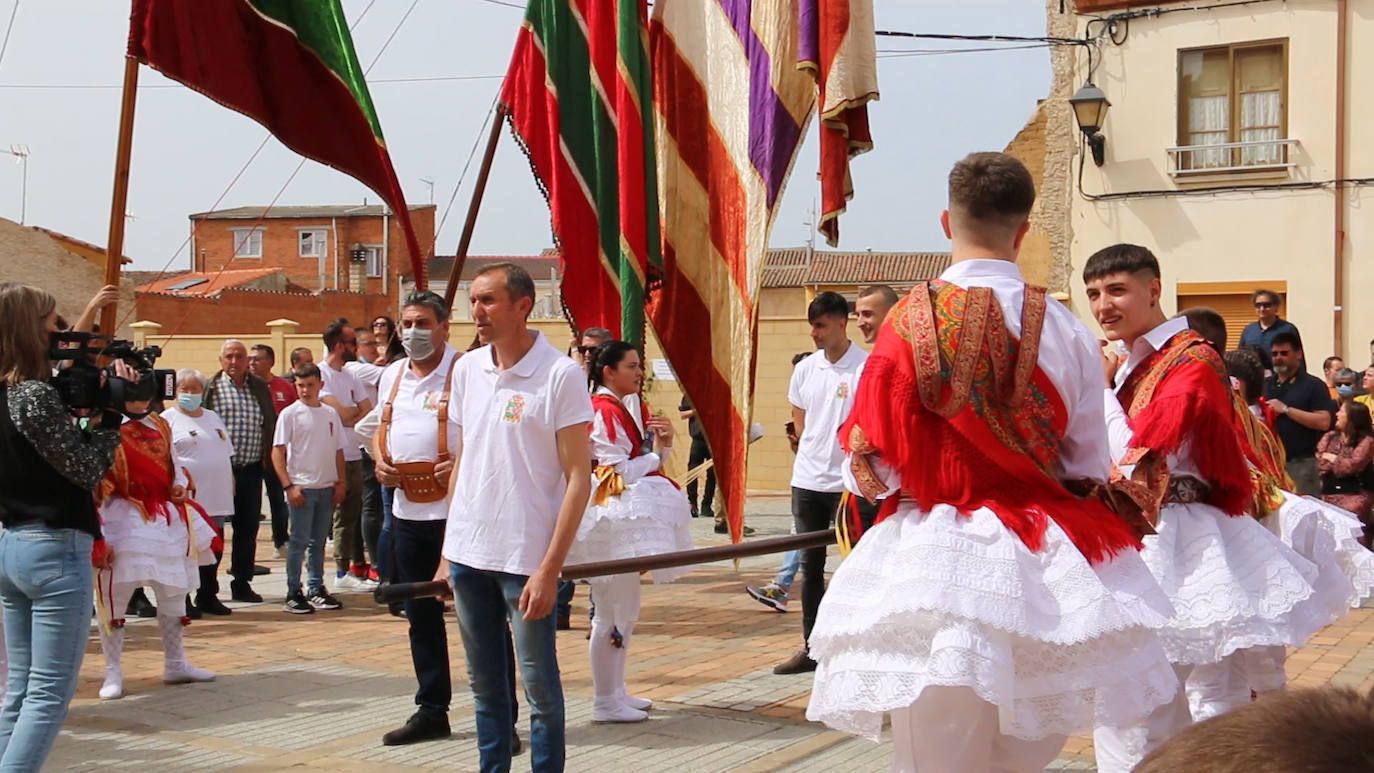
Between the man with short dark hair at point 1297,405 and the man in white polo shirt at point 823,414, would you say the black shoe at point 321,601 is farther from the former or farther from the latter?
the man with short dark hair at point 1297,405

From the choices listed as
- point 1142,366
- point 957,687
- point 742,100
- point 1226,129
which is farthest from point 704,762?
point 1226,129

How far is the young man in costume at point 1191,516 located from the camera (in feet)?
14.8

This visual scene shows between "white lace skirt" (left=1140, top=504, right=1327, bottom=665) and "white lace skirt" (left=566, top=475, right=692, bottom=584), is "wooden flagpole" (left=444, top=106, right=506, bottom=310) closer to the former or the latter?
"white lace skirt" (left=566, top=475, right=692, bottom=584)

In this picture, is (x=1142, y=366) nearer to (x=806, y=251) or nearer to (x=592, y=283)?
(x=592, y=283)

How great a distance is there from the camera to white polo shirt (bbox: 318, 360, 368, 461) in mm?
12000

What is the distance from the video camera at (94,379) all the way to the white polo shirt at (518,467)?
1.13 metres

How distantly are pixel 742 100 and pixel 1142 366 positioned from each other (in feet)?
10.9

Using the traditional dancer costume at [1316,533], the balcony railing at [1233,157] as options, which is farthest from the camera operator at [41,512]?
the balcony railing at [1233,157]

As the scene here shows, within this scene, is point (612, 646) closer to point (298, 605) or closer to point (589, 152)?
point (589, 152)

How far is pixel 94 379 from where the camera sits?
16.0 feet

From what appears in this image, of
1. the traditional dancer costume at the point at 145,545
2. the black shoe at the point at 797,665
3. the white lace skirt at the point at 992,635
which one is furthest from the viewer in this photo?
the black shoe at the point at 797,665

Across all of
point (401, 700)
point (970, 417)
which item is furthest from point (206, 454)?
point (970, 417)

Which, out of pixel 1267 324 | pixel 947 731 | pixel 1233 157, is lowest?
pixel 947 731

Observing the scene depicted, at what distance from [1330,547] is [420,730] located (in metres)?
3.82
